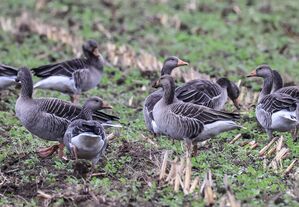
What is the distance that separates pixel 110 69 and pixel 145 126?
172 inches

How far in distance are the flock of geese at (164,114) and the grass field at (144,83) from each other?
303 millimetres

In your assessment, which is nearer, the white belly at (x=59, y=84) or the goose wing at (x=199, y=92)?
the goose wing at (x=199, y=92)

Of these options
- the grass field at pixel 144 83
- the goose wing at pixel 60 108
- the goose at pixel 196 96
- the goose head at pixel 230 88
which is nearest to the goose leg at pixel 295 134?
the grass field at pixel 144 83

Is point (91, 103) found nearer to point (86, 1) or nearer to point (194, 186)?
point (194, 186)

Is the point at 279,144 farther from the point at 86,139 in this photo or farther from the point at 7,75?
the point at 7,75

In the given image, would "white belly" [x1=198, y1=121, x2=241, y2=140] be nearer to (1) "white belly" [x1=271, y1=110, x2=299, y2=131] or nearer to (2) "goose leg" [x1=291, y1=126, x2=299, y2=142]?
(1) "white belly" [x1=271, y1=110, x2=299, y2=131]

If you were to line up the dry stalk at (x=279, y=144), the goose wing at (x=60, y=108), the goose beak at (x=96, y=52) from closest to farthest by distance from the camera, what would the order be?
the goose wing at (x=60, y=108)
the dry stalk at (x=279, y=144)
the goose beak at (x=96, y=52)

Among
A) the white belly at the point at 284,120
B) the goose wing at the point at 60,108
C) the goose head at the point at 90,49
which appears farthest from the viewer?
the goose head at the point at 90,49

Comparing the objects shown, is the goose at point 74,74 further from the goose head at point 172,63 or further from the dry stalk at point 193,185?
the dry stalk at point 193,185

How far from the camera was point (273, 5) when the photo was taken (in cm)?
2425

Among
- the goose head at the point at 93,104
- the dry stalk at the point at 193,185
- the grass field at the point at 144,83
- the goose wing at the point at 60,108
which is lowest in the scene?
the grass field at the point at 144,83

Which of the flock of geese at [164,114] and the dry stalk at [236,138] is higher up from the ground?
the flock of geese at [164,114]

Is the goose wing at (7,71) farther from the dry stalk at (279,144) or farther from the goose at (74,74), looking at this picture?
the dry stalk at (279,144)

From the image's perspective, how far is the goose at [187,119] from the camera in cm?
1097
